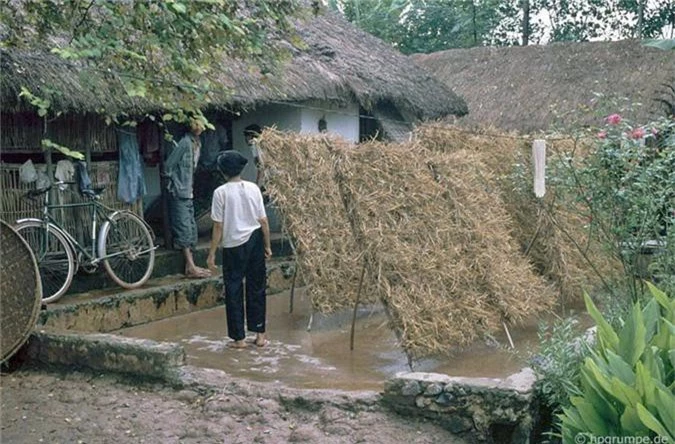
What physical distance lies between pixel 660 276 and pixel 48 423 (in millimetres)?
4033

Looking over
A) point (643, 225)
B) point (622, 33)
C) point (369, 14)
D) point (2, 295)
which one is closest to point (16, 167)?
point (2, 295)

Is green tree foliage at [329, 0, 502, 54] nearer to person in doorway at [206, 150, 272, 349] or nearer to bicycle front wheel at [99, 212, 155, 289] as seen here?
bicycle front wheel at [99, 212, 155, 289]

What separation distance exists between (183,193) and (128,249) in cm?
98

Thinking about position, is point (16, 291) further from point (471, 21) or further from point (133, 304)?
point (471, 21)

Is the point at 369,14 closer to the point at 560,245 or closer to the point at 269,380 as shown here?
the point at 560,245

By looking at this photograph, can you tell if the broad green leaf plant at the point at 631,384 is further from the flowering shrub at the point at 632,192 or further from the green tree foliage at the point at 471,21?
the green tree foliage at the point at 471,21

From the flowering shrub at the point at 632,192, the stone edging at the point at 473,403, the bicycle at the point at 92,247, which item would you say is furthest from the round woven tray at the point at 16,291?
the flowering shrub at the point at 632,192

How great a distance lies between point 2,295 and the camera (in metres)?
5.64

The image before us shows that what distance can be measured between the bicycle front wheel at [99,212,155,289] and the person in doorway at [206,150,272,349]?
77.9 inches

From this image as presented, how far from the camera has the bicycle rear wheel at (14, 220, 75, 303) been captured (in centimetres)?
738

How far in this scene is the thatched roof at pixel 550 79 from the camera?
1485 centimetres

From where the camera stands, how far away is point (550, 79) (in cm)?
1634

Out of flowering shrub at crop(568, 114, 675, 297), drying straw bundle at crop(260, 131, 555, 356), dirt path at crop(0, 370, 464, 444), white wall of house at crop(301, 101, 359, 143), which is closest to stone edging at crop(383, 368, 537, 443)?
dirt path at crop(0, 370, 464, 444)

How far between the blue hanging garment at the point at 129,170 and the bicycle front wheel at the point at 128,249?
46 centimetres
